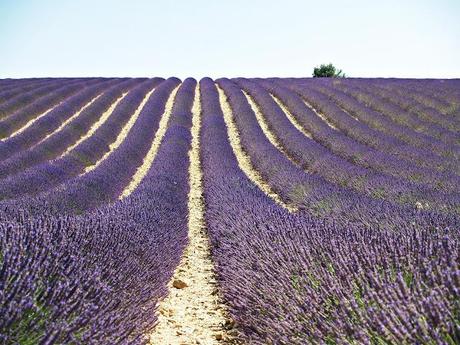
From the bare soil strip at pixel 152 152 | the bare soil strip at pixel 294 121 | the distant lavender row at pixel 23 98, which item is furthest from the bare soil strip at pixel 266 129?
the distant lavender row at pixel 23 98

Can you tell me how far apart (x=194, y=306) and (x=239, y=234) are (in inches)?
28.6

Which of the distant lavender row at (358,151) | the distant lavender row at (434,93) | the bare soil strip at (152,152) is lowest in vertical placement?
the bare soil strip at (152,152)

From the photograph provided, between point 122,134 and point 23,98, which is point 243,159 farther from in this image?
point 23,98

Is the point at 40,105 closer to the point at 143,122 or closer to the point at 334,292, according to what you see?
the point at 143,122

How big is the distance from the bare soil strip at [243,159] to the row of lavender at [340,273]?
1.99 metres

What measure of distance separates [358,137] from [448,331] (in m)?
10.5

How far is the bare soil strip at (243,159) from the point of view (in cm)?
815

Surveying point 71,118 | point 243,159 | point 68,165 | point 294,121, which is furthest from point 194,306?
point 71,118

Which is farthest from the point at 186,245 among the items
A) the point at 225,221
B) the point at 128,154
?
the point at 128,154

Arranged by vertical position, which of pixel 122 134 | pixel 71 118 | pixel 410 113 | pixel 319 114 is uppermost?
pixel 410 113

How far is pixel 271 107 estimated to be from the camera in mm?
16234

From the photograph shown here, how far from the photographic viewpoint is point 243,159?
11.4 metres

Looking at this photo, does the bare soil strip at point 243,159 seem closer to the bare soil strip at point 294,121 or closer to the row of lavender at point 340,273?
the bare soil strip at point 294,121

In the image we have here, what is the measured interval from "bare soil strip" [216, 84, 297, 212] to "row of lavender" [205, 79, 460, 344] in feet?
6.53
